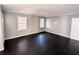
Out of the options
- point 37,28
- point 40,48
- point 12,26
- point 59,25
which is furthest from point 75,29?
point 12,26

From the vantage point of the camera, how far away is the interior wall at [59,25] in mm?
5671

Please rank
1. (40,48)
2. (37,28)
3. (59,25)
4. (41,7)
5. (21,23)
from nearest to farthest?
(41,7) < (40,48) < (21,23) < (59,25) < (37,28)

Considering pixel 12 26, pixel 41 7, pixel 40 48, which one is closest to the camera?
pixel 41 7

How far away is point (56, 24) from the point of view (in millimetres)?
7164

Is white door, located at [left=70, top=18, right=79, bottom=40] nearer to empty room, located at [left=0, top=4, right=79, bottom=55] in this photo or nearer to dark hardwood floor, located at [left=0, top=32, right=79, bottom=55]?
empty room, located at [left=0, top=4, right=79, bottom=55]

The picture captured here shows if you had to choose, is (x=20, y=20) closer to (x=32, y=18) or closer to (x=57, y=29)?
(x=32, y=18)

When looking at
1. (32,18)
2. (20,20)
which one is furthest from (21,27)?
(32,18)

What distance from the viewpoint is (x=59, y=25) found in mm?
6703

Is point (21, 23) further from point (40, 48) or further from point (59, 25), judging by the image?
point (59, 25)

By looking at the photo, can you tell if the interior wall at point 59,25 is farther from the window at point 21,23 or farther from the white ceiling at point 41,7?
the window at point 21,23

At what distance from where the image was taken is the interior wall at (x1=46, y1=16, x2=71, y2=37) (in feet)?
18.6
